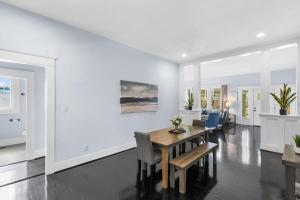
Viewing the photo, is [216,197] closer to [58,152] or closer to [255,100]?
[58,152]

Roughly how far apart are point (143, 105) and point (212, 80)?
657 centimetres

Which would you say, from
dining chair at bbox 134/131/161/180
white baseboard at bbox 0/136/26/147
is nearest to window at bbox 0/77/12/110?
white baseboard at bbox 0/136/26/147

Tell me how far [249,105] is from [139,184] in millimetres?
8084

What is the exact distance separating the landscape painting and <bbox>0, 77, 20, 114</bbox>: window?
11.2 ft

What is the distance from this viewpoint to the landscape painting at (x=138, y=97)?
4.09 metres

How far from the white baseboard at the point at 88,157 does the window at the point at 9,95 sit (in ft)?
9.94

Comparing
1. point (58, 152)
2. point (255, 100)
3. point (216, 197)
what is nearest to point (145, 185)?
point (216, 197)

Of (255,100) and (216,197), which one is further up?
(255,100)

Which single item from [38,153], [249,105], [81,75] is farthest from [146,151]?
[249,105]

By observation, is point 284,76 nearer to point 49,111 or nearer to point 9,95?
point 49,111

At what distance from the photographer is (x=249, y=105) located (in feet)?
26.5

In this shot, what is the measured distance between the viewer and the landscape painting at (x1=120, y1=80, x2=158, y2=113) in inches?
161

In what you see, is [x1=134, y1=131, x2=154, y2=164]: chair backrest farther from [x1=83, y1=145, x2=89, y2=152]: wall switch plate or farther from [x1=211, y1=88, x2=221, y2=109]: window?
[x1=211, y1=88, x2=221, y2=109]: window

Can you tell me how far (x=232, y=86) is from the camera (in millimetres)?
8617
